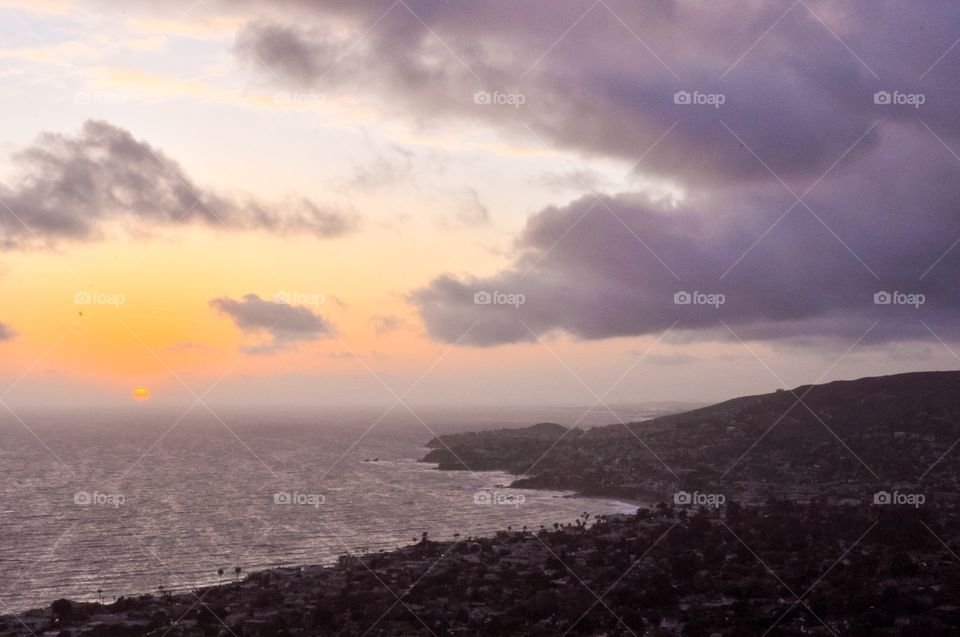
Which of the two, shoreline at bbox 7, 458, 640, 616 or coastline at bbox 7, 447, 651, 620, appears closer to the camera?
coastline at bbox 7, 447, 651, 620

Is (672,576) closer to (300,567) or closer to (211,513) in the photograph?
(300,567)

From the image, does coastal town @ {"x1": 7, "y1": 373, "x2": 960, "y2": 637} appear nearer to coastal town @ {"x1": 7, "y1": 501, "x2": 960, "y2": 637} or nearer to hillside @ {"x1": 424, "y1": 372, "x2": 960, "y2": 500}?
coastal town @ {"x1": 7, "y1": 501, "x2": 960, "y2": 637}

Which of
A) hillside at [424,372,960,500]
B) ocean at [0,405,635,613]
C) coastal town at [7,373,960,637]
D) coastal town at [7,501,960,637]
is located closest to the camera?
coastal town at [7,501,960,637]

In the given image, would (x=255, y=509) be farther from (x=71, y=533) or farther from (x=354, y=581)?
(x=354, y=581)

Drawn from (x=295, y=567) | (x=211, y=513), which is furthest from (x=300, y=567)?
(x=211, y=513)

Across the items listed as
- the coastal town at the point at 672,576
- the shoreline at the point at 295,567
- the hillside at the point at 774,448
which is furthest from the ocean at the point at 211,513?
the hillside at the point at 774,448

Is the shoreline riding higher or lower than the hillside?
lower

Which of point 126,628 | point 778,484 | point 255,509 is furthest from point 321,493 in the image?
point 126,628

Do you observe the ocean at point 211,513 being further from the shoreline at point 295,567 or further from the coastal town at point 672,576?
the coastal town at point 672,576

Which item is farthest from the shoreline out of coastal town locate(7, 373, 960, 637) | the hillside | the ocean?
the hillside
